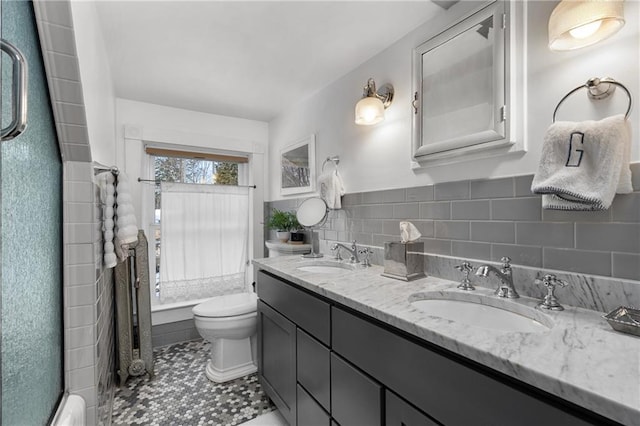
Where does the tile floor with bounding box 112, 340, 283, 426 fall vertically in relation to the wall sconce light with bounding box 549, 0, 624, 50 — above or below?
below

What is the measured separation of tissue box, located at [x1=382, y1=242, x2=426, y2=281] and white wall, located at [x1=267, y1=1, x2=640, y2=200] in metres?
0.37

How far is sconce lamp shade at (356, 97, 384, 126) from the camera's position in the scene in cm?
176

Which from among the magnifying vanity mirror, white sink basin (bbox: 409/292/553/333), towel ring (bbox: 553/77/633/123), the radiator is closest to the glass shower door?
the radiator

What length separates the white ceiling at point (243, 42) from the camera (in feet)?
4.95

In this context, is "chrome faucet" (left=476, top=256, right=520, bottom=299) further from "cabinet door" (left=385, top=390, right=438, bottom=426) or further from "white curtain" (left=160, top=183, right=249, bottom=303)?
"white curtain" (left=160, top=183, right=249, bottom=303)

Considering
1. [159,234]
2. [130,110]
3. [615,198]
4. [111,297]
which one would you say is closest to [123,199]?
[111,297]

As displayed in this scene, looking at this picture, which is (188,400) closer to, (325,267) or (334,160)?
(325,267)

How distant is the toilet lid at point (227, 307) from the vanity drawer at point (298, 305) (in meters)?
0.30

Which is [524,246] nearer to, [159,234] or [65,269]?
[65,269]

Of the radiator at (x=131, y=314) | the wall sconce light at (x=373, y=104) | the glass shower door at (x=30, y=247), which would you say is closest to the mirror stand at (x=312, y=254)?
the wall sconce light at (x=373, y=104)

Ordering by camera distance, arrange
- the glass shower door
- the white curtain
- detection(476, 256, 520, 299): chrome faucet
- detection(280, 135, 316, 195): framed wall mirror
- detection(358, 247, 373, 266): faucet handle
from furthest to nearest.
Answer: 1. the white curtain
2. detection(280, 135, 316, 195): framed wall mirror
3. detection(358, 247, 373, 266): faucet handle
4. detection(476, 256, 520, 299): chrome faucet
5. the glass shower door

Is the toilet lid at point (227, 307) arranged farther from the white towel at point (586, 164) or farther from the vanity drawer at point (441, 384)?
the white towel at point (586, 164)

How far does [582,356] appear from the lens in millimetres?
672

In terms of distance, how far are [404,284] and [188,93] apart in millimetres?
2305
